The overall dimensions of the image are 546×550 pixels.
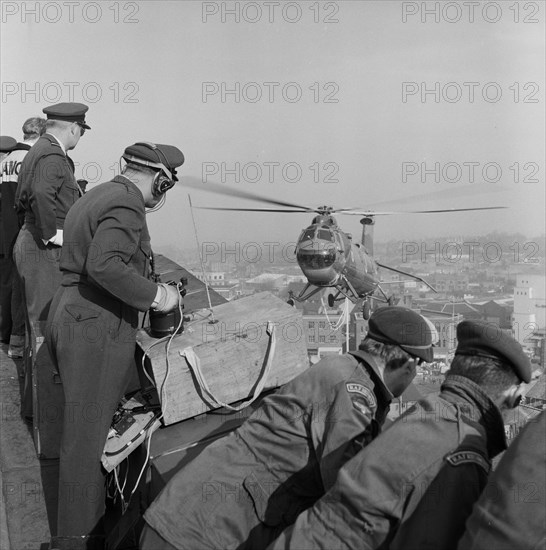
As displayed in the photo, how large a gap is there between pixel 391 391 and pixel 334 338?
623 centimetres

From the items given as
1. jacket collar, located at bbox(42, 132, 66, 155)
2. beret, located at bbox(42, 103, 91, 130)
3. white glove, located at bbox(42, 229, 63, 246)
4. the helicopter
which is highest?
beret, located at bbox(42, 103, 91, 130)

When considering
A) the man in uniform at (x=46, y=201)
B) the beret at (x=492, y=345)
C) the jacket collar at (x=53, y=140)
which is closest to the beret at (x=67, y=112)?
the man in uniform at (x=46, y=201)

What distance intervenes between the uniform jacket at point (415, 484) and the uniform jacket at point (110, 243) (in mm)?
1622

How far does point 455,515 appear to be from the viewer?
2311mm

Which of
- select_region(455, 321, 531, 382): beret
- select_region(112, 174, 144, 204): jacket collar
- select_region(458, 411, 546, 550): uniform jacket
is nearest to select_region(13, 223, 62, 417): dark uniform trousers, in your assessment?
select_region(112, 174, 144, 204): jacket collar

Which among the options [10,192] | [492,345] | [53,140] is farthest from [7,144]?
[492,345]

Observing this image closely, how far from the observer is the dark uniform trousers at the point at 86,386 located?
372cm

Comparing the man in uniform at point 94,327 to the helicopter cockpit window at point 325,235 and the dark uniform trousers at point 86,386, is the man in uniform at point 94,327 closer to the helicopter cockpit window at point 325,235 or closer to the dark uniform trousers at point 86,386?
the dark uniform trousers at point 86,386

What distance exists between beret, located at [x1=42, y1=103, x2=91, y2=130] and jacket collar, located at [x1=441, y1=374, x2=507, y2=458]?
12.1 ft

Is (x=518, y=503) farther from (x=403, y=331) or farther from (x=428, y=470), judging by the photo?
(x=403, y=331)

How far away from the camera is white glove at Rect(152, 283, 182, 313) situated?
382cm

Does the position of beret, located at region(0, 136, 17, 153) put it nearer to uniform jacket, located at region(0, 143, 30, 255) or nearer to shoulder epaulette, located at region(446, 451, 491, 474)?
uniform jacket, located at region(0, 143, 30, 255)

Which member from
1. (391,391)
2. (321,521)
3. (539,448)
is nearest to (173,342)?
(391,391)

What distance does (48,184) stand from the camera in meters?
5.21
